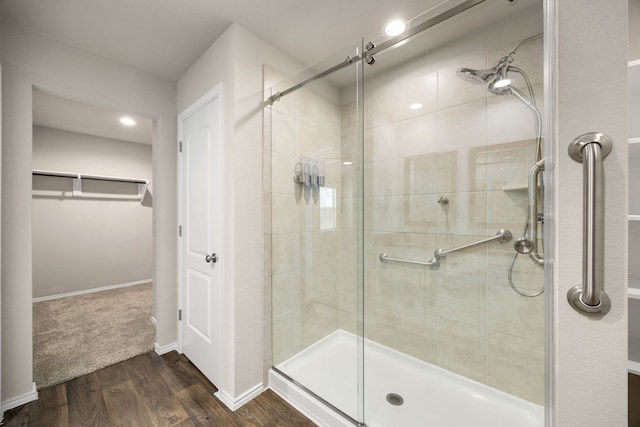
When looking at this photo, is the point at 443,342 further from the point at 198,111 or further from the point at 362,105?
the point at 198,111

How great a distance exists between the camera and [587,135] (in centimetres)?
65

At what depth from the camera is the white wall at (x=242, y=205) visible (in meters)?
1.67

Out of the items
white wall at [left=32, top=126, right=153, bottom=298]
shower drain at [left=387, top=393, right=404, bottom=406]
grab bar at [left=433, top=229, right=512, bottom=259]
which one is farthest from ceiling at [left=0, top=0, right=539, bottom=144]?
white wall at [left=32, top=126, right=153, bottom=298]

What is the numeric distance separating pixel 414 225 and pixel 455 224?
0.84 feet

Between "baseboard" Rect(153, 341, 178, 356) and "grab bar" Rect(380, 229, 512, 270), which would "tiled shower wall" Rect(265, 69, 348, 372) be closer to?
"grab bar" Rect(380, 229, 512, 270)

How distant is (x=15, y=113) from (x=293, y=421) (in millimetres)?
2652

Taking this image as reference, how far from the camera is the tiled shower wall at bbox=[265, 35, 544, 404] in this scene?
4.68 ft

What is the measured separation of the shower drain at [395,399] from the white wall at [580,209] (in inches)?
43.6

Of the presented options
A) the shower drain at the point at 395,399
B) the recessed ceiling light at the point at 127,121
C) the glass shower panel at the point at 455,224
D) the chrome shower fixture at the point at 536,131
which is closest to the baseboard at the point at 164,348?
the glass shower panel at the point at 455,224

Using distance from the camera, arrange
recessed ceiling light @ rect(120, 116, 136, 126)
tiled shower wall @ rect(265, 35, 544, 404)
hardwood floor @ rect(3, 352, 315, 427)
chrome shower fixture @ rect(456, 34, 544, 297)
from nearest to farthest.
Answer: chrome shower fixture @ rect(456, 34, 544, 297)
tiled shower wall @ rect(265, 35, 544, 404)
hardwood floor @ rect(3, 352, 315, 427)
recessed ceiling light @ rect(120, 116, 136, 126)

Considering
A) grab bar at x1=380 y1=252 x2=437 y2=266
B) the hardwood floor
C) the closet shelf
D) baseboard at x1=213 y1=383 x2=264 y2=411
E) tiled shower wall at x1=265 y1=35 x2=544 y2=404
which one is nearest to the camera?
tiled shower wall at x1=265 y1=35 x2=544 y2=404

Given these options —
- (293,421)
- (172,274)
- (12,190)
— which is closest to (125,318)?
(172,274)

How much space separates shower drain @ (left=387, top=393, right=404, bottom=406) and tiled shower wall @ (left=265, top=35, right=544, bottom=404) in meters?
0.31

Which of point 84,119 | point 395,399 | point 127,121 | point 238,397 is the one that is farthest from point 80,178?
point 395,399
